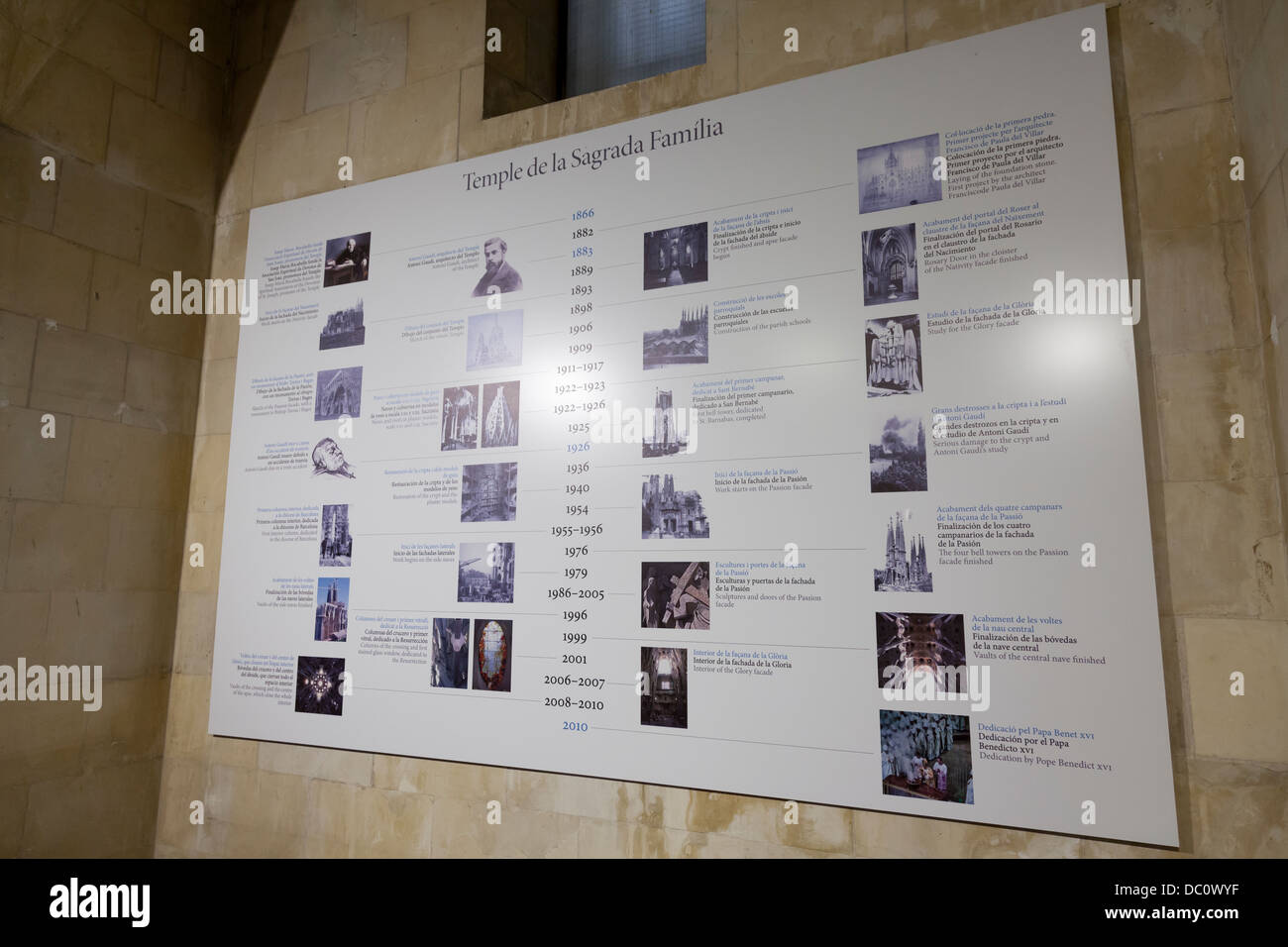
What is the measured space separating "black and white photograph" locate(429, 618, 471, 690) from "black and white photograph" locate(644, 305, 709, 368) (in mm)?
1043

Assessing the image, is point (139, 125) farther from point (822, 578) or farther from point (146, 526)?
point (822, 578)

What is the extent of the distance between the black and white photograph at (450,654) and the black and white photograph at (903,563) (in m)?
1.30

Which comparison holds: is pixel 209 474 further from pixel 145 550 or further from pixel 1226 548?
pixel 1226 548

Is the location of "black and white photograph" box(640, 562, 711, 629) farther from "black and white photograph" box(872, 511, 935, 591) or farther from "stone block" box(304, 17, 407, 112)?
"stone block" box(304, 17, 407, 112)

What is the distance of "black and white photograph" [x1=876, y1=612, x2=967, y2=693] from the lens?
79.7 inches

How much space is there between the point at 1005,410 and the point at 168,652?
3143 mm

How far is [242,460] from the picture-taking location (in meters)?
3.18

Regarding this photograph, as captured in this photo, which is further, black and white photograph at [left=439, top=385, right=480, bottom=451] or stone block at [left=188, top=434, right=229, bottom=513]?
stone block at [left=188, top=434, right=229, bottom=513]

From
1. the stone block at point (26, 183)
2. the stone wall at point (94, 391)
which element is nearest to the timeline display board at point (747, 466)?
the stone wall at point (94, 391)

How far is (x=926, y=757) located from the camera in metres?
2.02

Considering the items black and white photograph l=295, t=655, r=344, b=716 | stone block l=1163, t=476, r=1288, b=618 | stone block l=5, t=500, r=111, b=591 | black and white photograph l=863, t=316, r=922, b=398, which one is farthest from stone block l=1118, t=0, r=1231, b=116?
stone block l=5, t=500, r=111, b=591

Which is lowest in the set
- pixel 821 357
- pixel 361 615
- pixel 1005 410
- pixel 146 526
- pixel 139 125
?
pixel 361 615

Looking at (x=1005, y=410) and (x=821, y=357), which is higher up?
(x=821, y=357)
